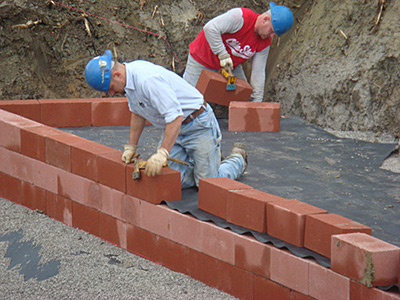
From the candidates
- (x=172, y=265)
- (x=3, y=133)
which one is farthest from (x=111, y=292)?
(x=3, y=133)

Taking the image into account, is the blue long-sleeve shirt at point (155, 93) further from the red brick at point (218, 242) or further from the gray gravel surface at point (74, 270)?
the gray gravel surface at point (74, 270)

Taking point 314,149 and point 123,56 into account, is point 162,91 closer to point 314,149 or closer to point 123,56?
point 314,149

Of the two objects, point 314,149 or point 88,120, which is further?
point 88,120

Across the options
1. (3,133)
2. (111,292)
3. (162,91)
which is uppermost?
(162,91)

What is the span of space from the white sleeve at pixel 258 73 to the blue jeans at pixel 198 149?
9.36ft

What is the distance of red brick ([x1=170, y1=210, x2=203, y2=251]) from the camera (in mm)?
4512

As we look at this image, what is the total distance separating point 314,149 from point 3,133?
3.14 m

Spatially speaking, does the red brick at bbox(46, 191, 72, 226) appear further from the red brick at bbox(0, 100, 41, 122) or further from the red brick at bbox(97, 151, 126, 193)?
the red brick at bbox(0, 100, 41, 122)

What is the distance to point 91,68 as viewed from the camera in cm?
465

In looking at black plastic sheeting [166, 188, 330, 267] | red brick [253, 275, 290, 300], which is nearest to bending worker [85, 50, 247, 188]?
black plastic sheeting [166, 188, 330, 267]

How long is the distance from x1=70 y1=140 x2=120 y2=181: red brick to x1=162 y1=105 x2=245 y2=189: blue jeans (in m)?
0.53

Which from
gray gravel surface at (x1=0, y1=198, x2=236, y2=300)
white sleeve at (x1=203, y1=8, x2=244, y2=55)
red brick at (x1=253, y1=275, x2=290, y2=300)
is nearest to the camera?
red brick at (x1=253, y1=275, x2=290, y2=300)

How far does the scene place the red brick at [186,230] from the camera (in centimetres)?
451

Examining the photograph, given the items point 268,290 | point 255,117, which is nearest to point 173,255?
point 268,290
